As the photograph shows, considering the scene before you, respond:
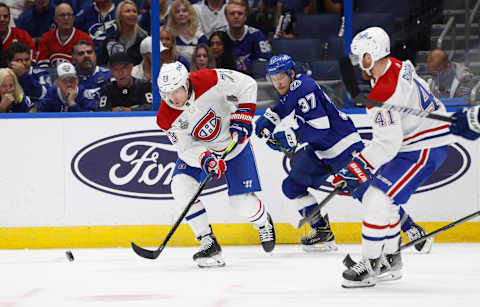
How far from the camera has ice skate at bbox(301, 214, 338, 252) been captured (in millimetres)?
4902

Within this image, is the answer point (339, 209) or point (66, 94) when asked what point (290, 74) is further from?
point (66, 94)

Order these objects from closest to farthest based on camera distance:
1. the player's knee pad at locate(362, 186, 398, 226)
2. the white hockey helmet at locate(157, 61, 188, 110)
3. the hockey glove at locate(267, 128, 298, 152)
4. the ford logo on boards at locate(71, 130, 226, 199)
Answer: the player's knee pad at locate(362, 186, 398, 226) < the white hockey helmet at locate(157, 61, 188, 110) < the hockey glove at locate(267, 128, 298, 152) < the ford logo on boards at locate(71, 130, 226, 199)

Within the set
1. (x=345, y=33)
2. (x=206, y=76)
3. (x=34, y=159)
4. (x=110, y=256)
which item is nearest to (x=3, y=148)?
(x=34, y=159)

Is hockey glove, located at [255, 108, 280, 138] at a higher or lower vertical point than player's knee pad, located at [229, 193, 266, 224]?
higher

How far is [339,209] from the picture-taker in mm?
5250

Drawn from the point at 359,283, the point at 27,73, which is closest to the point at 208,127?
the point at 359,283

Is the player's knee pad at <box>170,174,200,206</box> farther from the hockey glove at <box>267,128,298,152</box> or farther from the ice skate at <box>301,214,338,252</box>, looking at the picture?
the ice skate at <box>301,214,338,252</box>

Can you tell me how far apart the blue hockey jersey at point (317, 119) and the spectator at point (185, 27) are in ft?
3.52

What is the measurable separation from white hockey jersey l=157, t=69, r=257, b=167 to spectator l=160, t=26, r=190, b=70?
106 cm

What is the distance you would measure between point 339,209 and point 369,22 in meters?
1.35

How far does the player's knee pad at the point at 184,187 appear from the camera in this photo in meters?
4.36

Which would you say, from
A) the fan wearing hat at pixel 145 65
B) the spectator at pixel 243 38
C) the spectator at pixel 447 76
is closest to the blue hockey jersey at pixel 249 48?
the spectator at pixel 243 38

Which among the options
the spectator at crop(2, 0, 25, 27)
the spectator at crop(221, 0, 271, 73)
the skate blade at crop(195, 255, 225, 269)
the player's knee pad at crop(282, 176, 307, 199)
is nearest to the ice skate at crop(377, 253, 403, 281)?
the skate blade at crop(195, 255, 225, 269)

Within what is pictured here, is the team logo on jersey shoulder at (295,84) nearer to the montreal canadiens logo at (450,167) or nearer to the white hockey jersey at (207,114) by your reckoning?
the white hockey jersey at (207,114)
